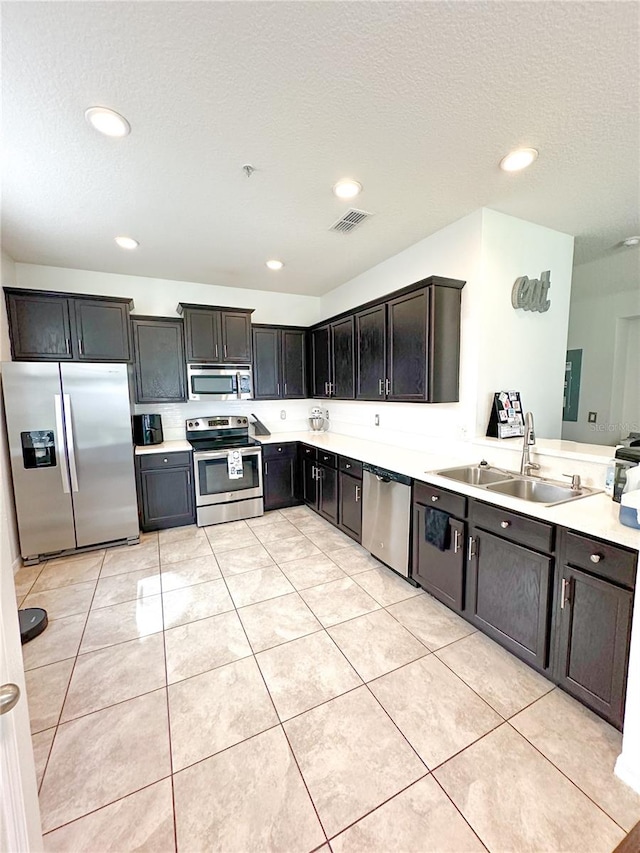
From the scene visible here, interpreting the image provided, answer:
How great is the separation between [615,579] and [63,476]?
400 cm

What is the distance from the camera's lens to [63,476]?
319 cm

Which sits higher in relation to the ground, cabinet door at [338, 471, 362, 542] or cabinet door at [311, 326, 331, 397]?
cabinet door at [311, 326, 331, 397]

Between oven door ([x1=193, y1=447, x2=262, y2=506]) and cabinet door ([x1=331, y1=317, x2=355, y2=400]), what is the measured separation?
3.97 feet

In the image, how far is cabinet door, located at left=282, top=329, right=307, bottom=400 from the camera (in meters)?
4.63

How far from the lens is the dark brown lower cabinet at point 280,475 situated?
4227mm

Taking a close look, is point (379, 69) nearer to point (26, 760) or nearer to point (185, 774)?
point (26, 760)

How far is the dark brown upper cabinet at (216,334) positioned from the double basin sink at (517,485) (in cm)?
285

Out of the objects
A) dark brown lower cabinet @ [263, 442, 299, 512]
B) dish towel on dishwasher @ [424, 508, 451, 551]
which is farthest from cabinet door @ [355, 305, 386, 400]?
dish towel on dishwasher @ [424, 508, 451, 551]

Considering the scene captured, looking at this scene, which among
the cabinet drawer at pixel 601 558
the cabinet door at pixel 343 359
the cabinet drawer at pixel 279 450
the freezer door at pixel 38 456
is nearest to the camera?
the cabinet drawer at pixel 601 558

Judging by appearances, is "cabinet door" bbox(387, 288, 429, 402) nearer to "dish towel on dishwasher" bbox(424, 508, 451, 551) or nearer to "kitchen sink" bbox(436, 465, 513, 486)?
"kitchen sink" bbox(436, 465, 513, 486)

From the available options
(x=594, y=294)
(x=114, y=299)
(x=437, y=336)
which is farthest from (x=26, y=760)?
(x=594, y=294)

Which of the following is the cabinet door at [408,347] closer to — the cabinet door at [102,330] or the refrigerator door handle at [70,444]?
the cabinet door at [102,330]

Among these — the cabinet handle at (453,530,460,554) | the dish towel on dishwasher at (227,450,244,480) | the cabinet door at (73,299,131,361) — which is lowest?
the cabinet handle at (453,530,460,554)

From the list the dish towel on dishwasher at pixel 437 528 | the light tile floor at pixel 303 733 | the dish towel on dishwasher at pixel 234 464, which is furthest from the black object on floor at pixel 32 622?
the dish towel on dishwasher at pixel 437 528
